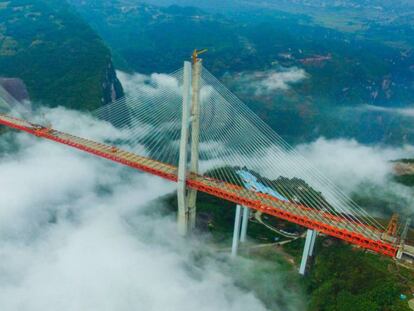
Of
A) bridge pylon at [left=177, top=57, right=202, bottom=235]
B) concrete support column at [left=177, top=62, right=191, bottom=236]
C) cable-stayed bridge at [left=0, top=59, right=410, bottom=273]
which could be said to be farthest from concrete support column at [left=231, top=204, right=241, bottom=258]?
concrete support column at [left=177, top=62, right=191, bottom=236]

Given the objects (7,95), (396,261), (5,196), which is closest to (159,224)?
(5,196)

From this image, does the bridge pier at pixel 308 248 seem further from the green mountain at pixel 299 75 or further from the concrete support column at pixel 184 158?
the green mountain at pixel 299 75

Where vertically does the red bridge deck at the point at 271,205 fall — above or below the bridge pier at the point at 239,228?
above

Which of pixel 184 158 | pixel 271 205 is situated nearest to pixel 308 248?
pixel 271 205

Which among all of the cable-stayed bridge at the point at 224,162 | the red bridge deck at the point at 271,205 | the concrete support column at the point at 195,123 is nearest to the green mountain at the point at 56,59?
the cable-stayed bridge at the point at 224,162

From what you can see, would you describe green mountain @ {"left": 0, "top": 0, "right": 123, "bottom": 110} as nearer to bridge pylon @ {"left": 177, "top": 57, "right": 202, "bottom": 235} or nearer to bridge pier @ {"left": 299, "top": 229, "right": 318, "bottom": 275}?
bridge pylon @ {"left": 177, "top": 57, "right": 202, "bottom": 235}

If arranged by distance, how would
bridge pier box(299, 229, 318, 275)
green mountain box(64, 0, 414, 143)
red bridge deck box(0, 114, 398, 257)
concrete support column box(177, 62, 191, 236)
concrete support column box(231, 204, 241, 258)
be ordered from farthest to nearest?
green mountain box(64, 0, 414, 143) → concrete support column box(231, 204, 241, 258) → bridge pier box(299, 229, 318, 275) → concrete support column box(177, 62, 191, 236) → red bridge deck box(0, 114, 398, 257)
